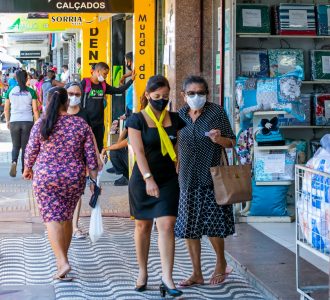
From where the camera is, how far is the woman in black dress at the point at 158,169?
6.49m

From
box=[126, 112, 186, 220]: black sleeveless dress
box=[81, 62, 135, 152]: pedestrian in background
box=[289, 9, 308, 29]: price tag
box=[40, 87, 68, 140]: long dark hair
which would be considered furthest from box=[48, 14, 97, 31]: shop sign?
box=[126, 112, 186, 220]: black sleeveless dress

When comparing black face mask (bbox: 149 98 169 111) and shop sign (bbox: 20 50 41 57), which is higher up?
shop sign (bbox: 20 50 41 57)

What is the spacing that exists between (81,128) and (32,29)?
55.9 ft

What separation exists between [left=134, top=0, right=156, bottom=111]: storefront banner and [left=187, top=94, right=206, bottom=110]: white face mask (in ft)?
11.2

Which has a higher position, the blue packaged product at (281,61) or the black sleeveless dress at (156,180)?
the blue packaged product at (281,61)

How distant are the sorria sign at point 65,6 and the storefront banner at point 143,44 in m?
1.01

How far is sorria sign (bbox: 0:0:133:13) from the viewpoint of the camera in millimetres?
11344

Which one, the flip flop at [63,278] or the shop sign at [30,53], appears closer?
the flip flop at [63,278]

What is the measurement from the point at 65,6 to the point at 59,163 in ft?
16.4

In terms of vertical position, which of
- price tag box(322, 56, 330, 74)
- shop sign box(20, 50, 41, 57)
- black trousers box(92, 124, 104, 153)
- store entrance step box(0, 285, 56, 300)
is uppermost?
shop sign box(20, 50, 41, 57)

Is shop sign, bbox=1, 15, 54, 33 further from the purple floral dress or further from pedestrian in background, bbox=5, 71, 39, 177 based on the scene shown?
the purple floral dress

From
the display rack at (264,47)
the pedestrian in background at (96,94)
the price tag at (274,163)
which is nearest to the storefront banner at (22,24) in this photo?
the pedestrian in background at (96,94)

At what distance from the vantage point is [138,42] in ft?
33.6

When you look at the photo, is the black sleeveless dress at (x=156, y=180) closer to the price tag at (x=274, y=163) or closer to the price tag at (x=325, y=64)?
the price tag at (x=274, y=163)
